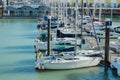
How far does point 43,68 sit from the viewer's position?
31891 millimetres

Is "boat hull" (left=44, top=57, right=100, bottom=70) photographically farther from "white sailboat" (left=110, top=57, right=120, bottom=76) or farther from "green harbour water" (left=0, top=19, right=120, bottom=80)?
"white sailboat" (left=110, top=57, right=120, bottom=76)

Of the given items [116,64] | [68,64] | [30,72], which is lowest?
[30,72]

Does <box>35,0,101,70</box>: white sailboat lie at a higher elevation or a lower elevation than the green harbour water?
higher

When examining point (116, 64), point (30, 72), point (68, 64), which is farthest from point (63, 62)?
point (116, 64)

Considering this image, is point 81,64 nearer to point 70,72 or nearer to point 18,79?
point 70,72

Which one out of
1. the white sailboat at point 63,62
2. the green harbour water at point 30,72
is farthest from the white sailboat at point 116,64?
the white sailboat at point 63,62

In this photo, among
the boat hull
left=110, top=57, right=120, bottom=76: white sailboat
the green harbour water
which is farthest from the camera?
the boat hull

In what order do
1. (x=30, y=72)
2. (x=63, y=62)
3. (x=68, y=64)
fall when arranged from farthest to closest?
(x=30, y=72), (x=68, y=64), (x=63, y=62)

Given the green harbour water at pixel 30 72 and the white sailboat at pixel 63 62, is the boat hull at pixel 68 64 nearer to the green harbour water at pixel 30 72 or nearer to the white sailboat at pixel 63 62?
the white sailboat at pixel 63 62

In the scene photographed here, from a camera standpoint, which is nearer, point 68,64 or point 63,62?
point 63,62

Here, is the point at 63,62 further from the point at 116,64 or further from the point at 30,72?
the point at 116,64

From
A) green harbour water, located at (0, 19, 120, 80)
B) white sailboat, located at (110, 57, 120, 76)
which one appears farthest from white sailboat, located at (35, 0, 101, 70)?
white sailboat, located at (110, 57, 120, 76)

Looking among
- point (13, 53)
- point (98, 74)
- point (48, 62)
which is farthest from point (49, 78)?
point (13, 53)

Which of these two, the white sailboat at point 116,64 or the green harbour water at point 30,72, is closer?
the white sailboat at point 116,64
